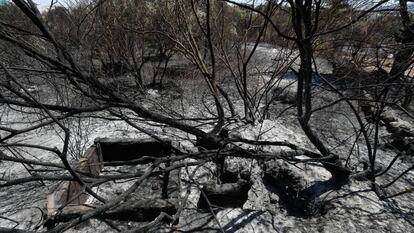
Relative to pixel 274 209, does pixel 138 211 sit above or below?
above

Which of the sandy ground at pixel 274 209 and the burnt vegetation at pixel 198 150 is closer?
the burnt vegetation at pixel 198 150

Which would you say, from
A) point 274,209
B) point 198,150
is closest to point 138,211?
point 274,209

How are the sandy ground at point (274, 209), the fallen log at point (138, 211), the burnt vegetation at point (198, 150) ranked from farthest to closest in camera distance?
the sandy ground at point (274, 209) < the fallen log at point (138, 211) < the burnt vegetation at point (198, 150)

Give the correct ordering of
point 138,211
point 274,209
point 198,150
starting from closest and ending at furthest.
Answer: point 138,211
point 274,209
point 198,150

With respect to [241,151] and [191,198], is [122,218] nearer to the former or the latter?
[191,198]

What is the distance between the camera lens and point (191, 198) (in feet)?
10.3

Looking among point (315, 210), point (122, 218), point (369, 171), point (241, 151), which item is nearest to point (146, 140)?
point (122, 218)

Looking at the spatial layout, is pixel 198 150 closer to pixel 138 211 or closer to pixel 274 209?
pixel 274 209

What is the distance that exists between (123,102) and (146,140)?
2175 mm

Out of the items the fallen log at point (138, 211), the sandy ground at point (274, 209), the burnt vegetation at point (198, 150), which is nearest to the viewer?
the burnt vegetation at point (198, 150)

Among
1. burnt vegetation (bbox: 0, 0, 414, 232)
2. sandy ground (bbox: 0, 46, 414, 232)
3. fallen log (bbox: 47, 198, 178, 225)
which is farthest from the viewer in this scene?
sandy ground (bbox: 0, 46, 414, 232)

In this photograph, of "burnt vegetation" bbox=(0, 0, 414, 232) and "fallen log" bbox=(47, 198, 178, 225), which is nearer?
"burnt vegetation" bbox=(0, 0, 414, 232)

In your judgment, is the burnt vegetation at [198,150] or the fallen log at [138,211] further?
the fallen log at [138,211]

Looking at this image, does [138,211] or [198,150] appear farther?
[198,150]
